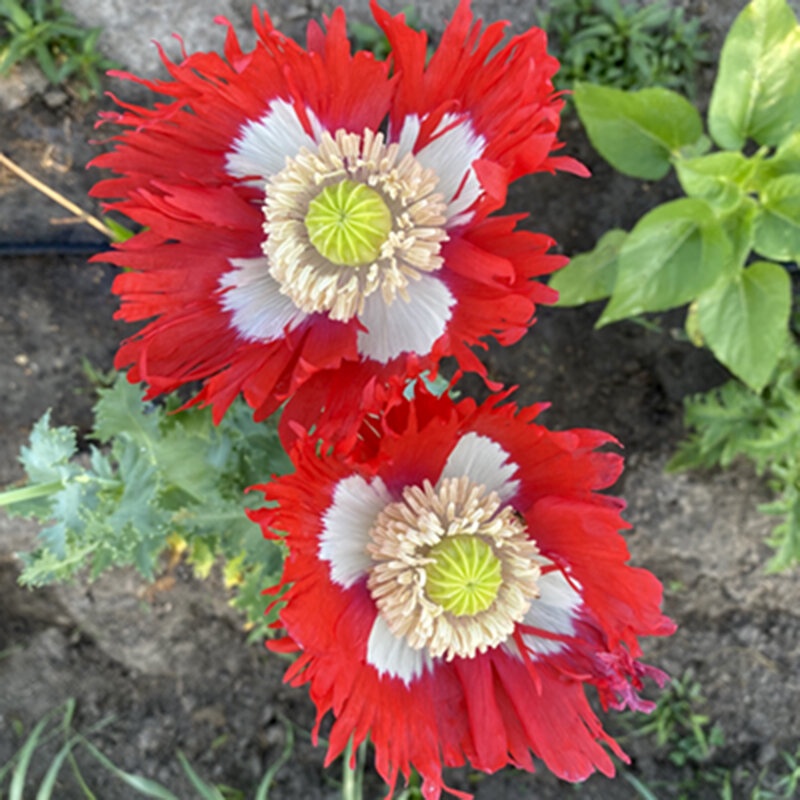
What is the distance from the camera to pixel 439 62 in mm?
1372

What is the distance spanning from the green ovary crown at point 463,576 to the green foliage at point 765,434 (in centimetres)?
123

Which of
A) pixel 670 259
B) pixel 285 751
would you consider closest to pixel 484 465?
pixel 670 259

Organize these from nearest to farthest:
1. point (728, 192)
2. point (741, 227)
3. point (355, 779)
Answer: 1. point (728, 192)
2. point (741, 227)
3. point (355, 779)

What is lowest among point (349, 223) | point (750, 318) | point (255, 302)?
point (750, 318)

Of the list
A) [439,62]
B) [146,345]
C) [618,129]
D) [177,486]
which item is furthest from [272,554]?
[618,129]

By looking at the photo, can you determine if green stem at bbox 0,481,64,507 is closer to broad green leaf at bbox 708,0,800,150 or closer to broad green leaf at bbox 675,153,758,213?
broad green leaf at bbox 675,153,758,213

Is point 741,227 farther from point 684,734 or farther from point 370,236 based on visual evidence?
point 684,734

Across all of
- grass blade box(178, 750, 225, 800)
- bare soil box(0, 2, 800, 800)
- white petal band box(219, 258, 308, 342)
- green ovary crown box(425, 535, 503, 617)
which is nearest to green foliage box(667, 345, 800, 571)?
bare soil box(0, 2, 800, 800)

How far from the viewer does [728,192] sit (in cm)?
198

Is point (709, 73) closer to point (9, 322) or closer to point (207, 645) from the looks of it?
point (9, 322)

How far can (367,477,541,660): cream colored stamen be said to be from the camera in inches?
57.2

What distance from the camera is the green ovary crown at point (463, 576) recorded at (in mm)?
1406

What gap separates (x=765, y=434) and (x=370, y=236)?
4.95 ft

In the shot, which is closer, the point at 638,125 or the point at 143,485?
the point at 143,485
